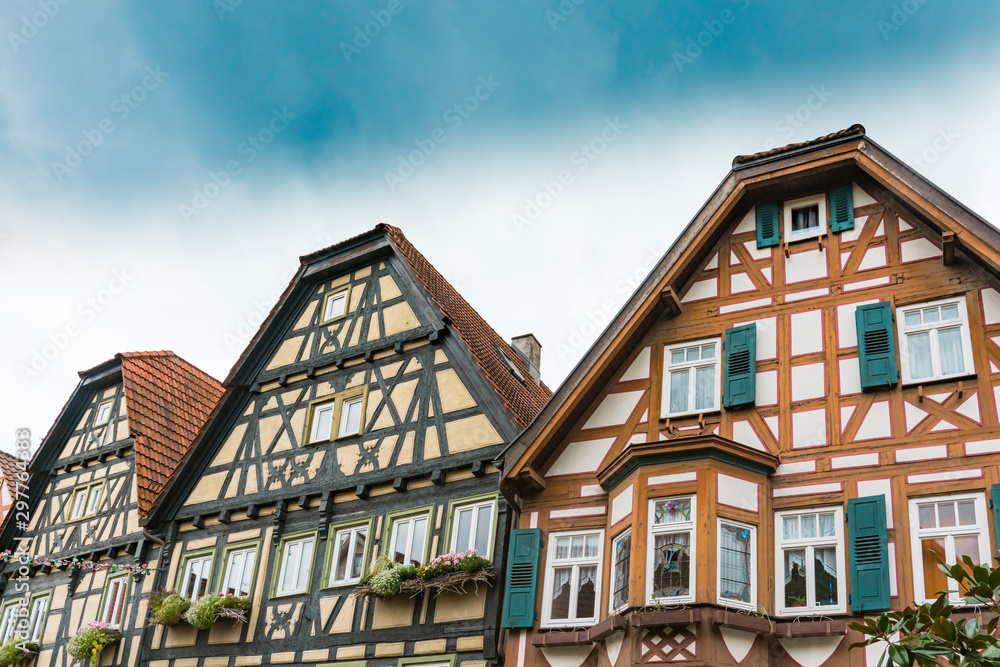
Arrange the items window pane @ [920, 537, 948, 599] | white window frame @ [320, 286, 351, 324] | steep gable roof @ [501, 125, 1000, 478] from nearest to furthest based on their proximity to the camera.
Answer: window pane @ [920, 537, 948, 599]
steep gable roof @ [501, 125, 1000, 478]
white window frame @ [320, 286, 351, 324]

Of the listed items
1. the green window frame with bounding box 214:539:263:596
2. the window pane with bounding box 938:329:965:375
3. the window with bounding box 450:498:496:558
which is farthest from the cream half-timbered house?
the green window frame with bounding box 214:539:263:596

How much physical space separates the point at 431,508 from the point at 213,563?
16.6 ft

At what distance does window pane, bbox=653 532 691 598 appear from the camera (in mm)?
13562

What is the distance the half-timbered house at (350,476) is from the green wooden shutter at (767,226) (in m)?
4.76

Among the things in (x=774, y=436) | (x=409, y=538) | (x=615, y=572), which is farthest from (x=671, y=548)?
(x=409, y=538)

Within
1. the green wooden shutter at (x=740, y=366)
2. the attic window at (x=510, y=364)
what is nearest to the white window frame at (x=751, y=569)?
the green wooden shutter at (x=740, y=366)

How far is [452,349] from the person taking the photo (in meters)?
18.4

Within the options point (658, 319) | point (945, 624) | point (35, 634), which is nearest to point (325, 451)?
point (658, 319)

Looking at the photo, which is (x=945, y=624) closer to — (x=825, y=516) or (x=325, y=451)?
(x=825, y=516)

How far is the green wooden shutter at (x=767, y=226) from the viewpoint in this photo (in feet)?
53.9

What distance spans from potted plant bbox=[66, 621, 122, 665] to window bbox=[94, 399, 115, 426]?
223 inches

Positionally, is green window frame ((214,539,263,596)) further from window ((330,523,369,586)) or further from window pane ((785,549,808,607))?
window pane ((785,549,808,607))

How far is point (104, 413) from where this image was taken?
2470 cm

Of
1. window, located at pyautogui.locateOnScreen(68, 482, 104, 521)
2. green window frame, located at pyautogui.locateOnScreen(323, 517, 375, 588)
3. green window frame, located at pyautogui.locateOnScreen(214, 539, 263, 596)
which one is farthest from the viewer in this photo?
window, located at pyautogui.locateOnScreen(68, 482, 104, 521)
